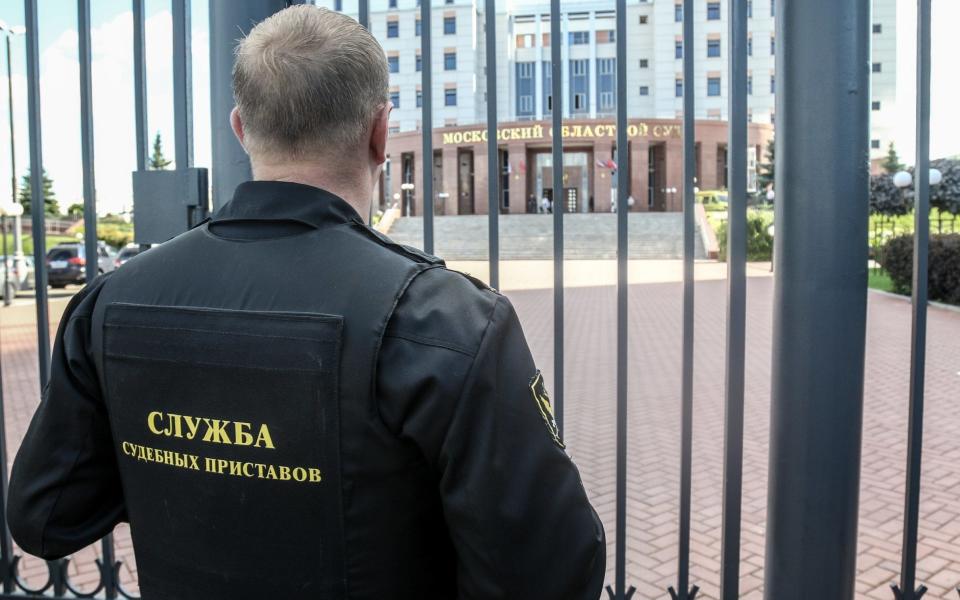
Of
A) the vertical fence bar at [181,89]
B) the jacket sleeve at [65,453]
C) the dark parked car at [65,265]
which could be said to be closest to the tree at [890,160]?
the dark parked car at [65,265]

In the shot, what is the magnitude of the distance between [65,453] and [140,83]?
161 centimetres

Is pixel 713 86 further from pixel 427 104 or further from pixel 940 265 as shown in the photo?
pixel 427 104

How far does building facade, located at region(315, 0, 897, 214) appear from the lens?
1726 inches

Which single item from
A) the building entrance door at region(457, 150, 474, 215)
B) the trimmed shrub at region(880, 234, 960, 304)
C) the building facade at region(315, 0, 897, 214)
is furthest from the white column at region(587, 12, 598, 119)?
the trimmed shrub at region(880, 234, 960, 304)

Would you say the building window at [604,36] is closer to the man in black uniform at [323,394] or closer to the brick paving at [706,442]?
the brick paving at [706,442]

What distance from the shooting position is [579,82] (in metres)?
51.1

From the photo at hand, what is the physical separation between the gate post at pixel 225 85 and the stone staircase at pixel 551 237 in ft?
83.8

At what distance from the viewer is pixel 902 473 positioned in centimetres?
567

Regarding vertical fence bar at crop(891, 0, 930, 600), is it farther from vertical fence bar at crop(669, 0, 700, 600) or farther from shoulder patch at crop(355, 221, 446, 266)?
shoulder patch at crop(355, 221, 446, 266)

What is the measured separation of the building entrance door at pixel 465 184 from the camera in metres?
47.4

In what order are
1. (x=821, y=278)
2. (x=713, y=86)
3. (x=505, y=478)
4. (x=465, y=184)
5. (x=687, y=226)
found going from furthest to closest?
(x=465, y=184) → (x=713, y=86) → (x=687, y=226) → (x=821, y=278) → (x=505, y=478)

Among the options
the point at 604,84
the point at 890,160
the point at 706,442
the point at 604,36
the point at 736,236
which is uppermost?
the point at 604,36

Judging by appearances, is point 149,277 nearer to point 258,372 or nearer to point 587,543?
point 258,372

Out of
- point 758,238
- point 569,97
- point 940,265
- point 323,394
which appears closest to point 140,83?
point 323,394
